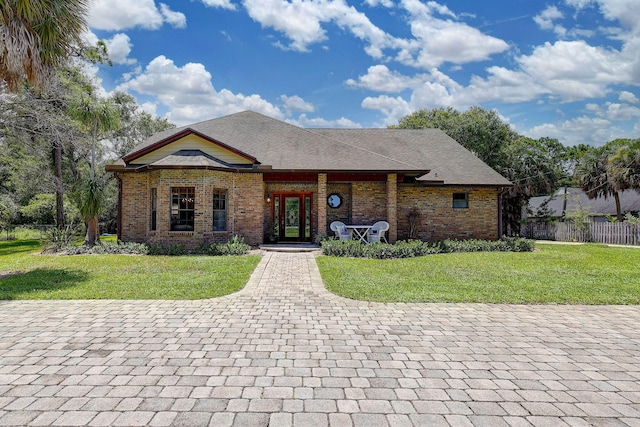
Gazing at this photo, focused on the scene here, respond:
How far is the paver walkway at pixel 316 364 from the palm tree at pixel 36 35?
5644mm

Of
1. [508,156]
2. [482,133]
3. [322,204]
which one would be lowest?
[322,204]

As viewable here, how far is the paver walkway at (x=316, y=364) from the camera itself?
271cm

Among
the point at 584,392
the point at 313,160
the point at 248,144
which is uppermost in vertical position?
the point at 248,144

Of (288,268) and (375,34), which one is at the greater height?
(375,34)

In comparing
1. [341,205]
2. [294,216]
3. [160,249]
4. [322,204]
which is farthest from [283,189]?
[160,249]

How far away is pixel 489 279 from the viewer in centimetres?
823

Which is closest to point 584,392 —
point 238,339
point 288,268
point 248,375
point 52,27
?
point 248,375

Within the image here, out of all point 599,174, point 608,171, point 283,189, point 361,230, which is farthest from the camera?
point 599,174

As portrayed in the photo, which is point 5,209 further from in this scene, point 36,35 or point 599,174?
point 599,174

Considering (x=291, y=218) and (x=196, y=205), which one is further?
(x=291, y=218)

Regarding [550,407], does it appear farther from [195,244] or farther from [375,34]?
[375,34]

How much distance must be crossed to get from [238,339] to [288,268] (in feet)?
17.5

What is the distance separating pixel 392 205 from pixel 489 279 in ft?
22.6

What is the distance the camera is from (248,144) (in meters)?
16.7
